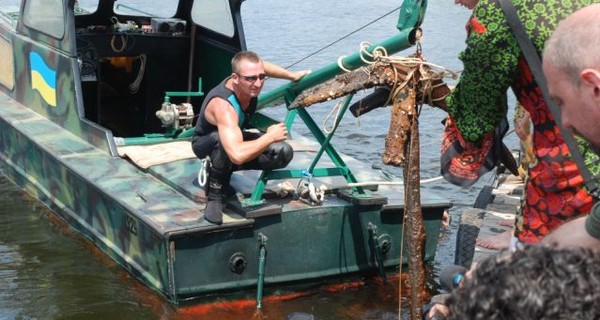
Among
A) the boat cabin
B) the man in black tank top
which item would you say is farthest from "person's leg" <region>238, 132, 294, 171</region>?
the boat cabin

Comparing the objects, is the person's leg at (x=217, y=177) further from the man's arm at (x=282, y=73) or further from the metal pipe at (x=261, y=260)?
the man's arm at (x=282, y=73)

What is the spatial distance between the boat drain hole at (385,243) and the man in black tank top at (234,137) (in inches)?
38.9

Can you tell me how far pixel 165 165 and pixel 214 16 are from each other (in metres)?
2.47

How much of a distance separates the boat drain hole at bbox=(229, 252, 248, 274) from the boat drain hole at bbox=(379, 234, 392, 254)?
3.46 ft

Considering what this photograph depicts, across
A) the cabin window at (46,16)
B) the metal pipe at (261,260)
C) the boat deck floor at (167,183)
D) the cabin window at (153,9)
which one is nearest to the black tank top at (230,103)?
the boat deck floor at (167,183)

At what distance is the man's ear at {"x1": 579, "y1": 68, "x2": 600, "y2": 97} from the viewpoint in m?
2.13

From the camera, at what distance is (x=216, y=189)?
252 inches

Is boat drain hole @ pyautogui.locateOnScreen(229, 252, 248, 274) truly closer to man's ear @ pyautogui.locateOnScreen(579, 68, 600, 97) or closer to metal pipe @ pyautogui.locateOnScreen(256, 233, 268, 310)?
metal pipe @ pyautogui.locateOnScreen(256, 233, 268, 310)

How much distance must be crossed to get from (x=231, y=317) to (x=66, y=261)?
1909 millimetres

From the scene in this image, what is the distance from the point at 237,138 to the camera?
6293mm

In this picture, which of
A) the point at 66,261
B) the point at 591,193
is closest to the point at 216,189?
the point at 66,261

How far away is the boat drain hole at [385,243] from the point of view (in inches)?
274

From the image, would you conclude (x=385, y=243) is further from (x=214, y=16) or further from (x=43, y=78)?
(x=43, y=78)

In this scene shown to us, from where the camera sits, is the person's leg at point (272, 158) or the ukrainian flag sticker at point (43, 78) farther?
the ukrainian flag sticker at point (43, 78)
